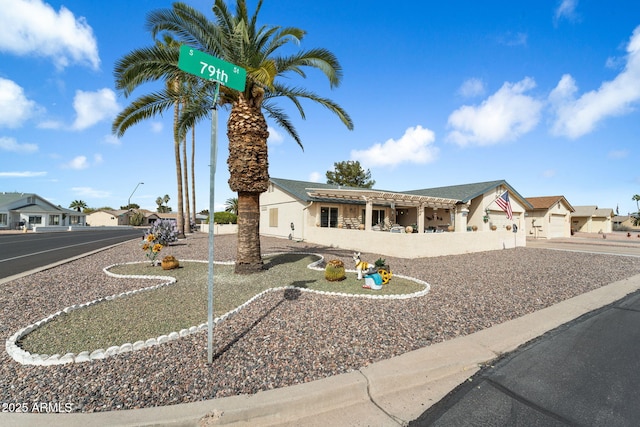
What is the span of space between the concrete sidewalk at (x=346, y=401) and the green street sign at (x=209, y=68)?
3.30m

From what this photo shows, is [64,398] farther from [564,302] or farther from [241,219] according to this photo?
[564,302]

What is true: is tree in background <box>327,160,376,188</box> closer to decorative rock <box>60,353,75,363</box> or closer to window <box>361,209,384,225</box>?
window <box>361,209,384,225</box>

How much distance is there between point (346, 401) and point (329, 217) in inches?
657

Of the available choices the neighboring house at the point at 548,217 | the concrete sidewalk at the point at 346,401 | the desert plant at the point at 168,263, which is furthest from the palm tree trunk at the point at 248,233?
the neighboring house at the point at 548,217

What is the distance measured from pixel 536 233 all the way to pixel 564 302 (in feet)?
83.6

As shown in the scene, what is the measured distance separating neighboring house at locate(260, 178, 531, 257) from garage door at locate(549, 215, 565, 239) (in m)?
5.80

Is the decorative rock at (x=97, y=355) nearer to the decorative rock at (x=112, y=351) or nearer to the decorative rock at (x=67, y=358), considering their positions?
the decorative rock at (x=112, y=351)

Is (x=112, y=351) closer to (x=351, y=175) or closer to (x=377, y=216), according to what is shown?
(x=377, y=216)

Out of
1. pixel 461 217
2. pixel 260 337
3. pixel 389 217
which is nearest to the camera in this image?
pixel 260 337

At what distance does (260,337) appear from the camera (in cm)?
395

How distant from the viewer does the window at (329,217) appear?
19172mm

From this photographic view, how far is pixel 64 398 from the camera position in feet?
8.68

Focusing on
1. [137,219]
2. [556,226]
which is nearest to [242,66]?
[556,226]

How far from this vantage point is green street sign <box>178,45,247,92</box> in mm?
2953
